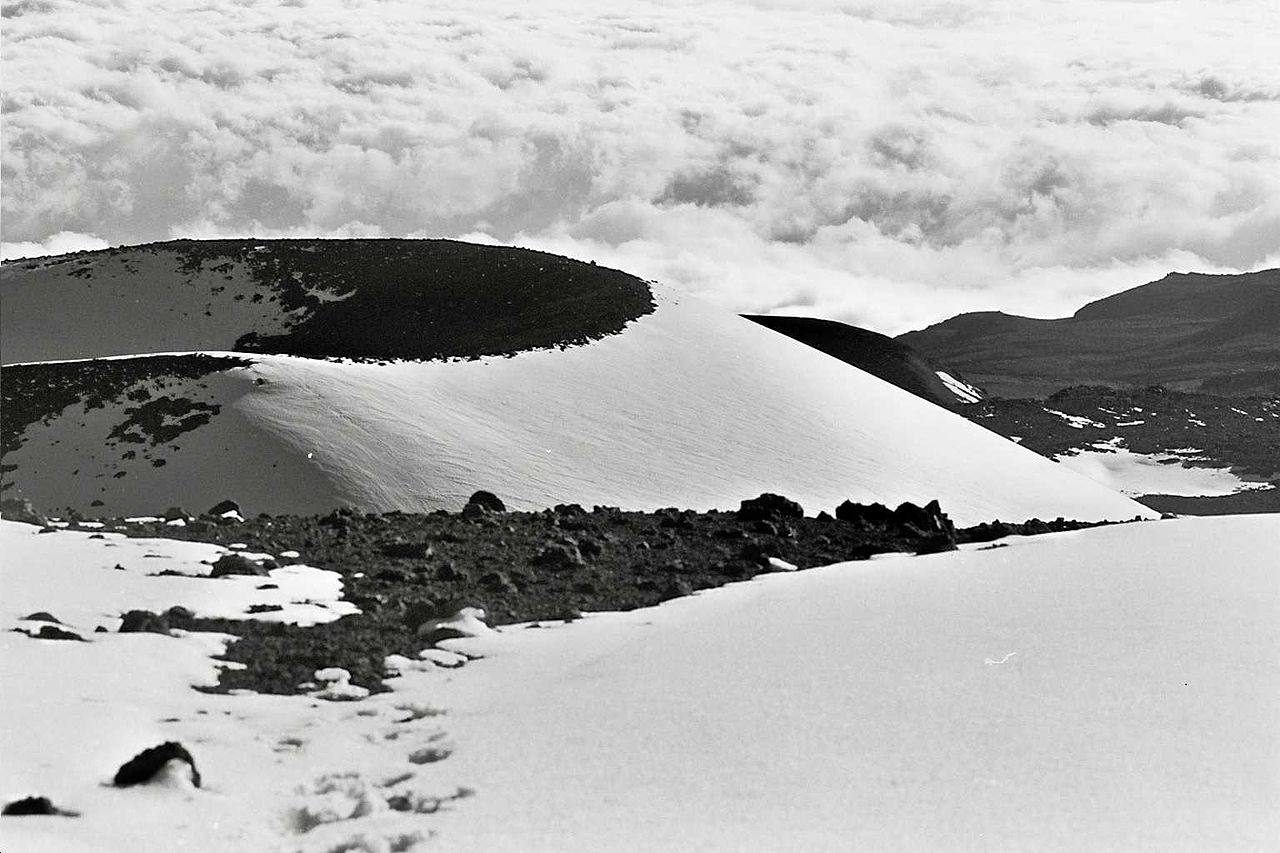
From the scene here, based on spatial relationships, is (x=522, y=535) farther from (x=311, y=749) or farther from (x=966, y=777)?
(x=966, y=777)

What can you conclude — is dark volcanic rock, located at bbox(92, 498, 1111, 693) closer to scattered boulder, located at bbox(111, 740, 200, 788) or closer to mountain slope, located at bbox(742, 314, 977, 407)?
scattered boulder, located at bbox(111, 740, 200, 788)

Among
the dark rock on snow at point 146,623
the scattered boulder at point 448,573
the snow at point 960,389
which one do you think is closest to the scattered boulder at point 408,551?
the scattered boulder at point 448,573

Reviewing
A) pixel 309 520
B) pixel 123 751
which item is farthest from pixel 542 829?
pixel 309 520

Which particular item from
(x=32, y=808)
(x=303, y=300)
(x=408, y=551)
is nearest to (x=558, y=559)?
(x=408, y=551)

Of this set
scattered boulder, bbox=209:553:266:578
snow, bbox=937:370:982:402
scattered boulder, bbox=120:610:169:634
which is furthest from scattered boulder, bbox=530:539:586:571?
snow, bbox=937:370:982:402

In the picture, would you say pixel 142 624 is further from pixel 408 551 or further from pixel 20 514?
pixel 20 514

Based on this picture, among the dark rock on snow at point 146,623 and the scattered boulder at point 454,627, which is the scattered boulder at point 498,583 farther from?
the dark rock on snow at point 146,623
